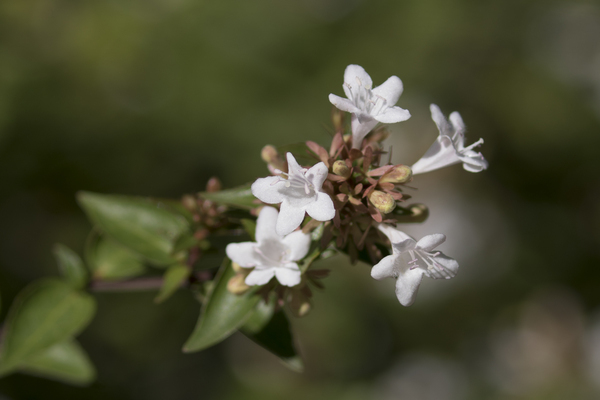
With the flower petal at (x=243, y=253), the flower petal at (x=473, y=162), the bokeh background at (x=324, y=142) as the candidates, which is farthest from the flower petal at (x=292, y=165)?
the bokeh background at (x=324, y=142)

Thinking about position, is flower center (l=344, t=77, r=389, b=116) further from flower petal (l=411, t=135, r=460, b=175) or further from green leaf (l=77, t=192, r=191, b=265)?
green leaf (l=77, t=192, r=191, b=265)

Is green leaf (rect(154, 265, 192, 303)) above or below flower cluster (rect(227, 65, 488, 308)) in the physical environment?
below

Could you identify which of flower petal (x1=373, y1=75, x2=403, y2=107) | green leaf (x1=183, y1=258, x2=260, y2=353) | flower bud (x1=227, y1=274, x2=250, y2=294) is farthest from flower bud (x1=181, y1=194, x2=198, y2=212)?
flower petal (x1=373, y1=75, x2=403, y2=107)

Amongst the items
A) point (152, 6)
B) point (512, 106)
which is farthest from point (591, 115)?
point (152, 6)

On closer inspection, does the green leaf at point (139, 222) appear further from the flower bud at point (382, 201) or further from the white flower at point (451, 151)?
the white flower at point (451, 151)

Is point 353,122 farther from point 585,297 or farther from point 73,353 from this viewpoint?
point 585,297

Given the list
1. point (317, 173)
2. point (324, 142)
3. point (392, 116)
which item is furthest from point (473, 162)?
point (324, 142)
